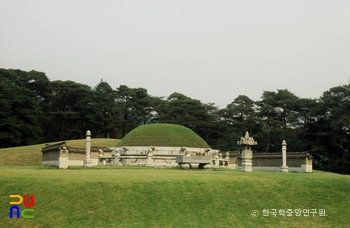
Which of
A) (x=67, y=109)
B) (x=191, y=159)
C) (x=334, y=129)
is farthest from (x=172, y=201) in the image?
(x=67, y=109)

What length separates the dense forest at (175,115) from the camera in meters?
50.4

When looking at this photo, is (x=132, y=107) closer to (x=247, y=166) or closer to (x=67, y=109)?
(x=67, y=109)

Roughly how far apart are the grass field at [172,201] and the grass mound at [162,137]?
67.8 feet

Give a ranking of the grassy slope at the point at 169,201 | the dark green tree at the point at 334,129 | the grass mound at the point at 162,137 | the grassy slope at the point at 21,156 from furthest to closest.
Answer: the dark green tree at the point at 334,129 → the grass mound at the point at 162,137 → the grassy slope at the point at 21,156 → the grassy slope at the point at 169,201

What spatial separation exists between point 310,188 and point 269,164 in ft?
61.0

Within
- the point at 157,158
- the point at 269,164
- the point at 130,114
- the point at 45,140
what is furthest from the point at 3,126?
the point at 269,164

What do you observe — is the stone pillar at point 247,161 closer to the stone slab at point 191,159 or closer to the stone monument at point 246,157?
the stone monument at point 246,157

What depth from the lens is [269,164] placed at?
118ft

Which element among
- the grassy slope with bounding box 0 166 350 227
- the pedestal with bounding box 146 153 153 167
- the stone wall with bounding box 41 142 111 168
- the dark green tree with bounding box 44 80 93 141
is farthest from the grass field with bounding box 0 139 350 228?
the dark green tree with bounding box 44 80 93 141

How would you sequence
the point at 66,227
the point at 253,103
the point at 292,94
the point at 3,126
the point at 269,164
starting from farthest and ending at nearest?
the point at 253,103
the point at 292,94
the point at 3,126
the point at 269,164
the point at 66,227

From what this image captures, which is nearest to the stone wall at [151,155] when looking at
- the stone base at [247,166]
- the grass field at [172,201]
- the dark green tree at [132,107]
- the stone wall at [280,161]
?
the stone wall at [280,161]

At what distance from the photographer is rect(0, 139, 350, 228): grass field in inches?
524

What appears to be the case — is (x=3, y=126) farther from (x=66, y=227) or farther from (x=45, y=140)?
(x=66, y=227)

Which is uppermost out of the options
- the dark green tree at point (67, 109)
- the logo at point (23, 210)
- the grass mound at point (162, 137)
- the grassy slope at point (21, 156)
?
the dark green tree at point (67, 109)
